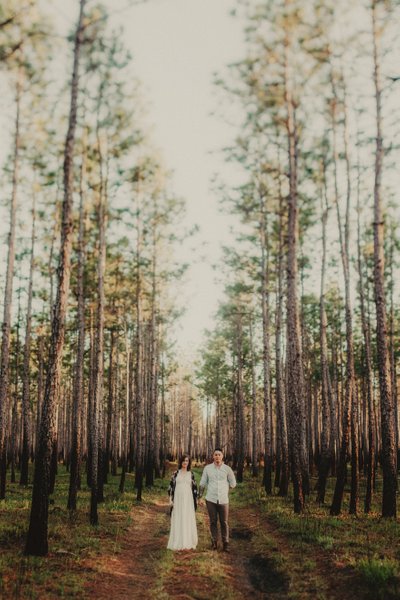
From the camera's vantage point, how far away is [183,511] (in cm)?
883

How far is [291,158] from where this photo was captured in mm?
13172

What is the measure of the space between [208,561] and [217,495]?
1393 mm

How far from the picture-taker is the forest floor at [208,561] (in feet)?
20.5

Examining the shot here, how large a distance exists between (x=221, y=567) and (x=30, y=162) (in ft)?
43.9

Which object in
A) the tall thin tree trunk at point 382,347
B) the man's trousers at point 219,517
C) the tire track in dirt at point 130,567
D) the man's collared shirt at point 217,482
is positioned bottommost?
the tire track in dirt at point 130,567

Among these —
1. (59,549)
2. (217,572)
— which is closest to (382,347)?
(217,572)

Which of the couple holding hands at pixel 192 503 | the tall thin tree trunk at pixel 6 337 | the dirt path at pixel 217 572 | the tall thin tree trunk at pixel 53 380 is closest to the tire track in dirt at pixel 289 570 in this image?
the dirt path at pixel 217 572

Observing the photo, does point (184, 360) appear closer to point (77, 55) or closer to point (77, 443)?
point (77, 443)

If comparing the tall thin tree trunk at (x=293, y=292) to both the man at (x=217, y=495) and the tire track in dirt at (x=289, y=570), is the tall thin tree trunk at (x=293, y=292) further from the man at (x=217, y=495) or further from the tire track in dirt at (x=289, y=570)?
the man at (x=217, y=495)

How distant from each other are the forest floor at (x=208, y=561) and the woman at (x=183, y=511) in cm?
28

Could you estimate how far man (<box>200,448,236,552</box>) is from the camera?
9.01 m

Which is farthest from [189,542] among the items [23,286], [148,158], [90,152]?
[23,286]

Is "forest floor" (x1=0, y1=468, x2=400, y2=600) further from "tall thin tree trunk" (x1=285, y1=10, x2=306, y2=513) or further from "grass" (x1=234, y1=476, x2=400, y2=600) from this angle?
"tall thin tree trunk" (x1=285, y1=10, x2=306, y2=513)

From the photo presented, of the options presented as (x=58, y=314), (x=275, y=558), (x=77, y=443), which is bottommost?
(x=275, y=558)
